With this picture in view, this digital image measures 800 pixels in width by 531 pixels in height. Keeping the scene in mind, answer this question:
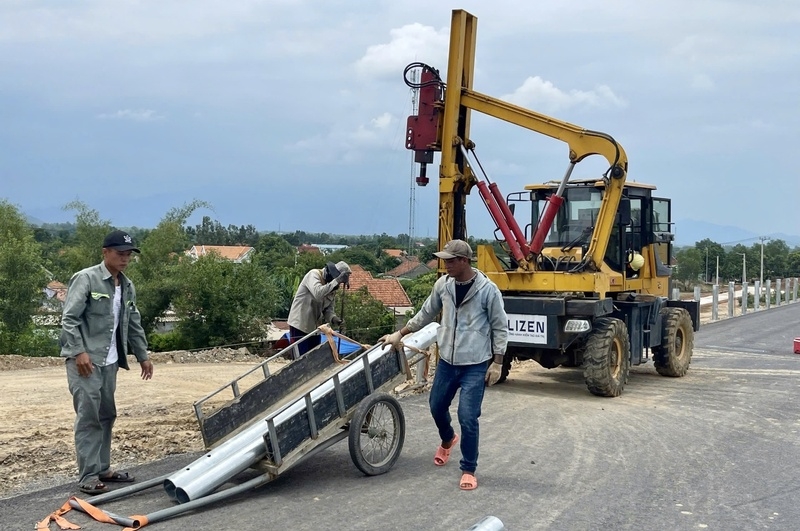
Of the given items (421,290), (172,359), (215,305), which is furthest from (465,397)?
(421,290)

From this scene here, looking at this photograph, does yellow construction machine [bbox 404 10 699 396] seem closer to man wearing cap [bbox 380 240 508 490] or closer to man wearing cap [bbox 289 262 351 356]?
man wearing cap [bbox 289 262 351 356]

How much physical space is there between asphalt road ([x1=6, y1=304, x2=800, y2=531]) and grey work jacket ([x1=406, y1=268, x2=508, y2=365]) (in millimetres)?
1082

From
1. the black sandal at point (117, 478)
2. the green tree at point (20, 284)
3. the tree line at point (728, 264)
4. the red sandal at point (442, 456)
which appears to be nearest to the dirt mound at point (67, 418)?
the black sandal at point (117, 478)

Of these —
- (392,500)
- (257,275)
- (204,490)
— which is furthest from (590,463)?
(257,275)

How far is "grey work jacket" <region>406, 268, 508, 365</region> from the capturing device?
255 inches

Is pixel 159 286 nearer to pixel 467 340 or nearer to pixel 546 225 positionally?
pixel 546 225

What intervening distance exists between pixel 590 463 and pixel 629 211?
5.68 m

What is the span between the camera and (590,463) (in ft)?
23.7

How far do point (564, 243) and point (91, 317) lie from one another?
7.94 m

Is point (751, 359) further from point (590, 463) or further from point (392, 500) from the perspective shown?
point (392, 500)

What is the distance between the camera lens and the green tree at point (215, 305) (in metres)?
32.3

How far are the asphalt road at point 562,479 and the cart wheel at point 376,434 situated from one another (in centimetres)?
14

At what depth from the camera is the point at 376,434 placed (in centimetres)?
677

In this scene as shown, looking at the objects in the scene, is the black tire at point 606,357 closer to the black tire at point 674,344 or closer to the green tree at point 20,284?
the black tire at point 674,344
